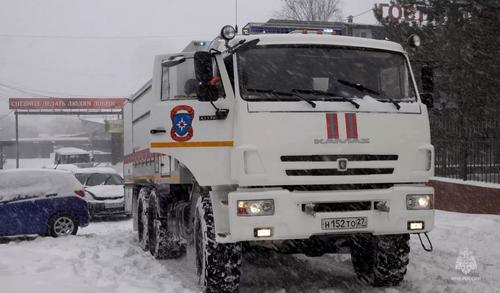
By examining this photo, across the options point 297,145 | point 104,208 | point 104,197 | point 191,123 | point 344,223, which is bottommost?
point 104,208

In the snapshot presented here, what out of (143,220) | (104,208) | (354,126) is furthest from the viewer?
(104,208)

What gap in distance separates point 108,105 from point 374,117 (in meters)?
58.6

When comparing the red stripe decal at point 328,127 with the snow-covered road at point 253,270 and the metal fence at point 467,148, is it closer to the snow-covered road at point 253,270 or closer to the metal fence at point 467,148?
the snow-covered road at point 253,270

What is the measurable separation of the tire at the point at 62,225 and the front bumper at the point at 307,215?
25.1ft

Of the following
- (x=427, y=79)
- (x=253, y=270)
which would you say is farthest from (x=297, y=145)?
(x=253, y=270)

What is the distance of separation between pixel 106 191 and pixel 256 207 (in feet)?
39.2

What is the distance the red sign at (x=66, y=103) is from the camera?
6084cm

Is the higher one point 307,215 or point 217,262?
point 307,215

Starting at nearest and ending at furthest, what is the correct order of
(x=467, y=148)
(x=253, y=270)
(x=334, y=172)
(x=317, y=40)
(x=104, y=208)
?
(x=334, y=172) < (x=317, y=40) < (x=253, y=270) < (x=467, y=148) < (x=104, y=208)

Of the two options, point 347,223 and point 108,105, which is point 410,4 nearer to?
point 347,223

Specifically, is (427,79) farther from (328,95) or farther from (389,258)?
(389,258)

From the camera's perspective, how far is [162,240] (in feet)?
29.7

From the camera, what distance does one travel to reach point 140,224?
1075 centimetres

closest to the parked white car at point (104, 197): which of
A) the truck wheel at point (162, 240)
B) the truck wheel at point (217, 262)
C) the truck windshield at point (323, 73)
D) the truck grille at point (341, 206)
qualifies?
the truck wheel at point (162, 240)
